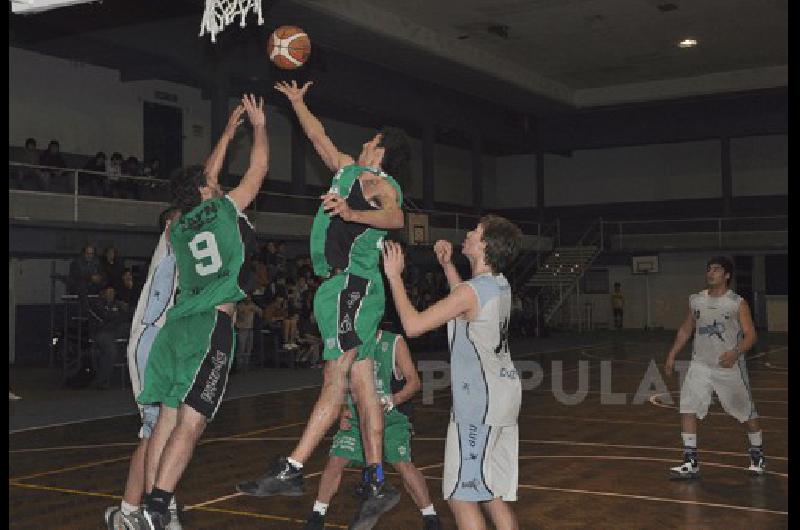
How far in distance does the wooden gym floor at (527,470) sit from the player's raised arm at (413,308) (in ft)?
5.99

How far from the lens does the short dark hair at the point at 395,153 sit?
195 inches

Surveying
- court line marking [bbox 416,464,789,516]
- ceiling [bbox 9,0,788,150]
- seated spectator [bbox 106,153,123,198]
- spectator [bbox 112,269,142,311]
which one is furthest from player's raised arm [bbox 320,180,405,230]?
seated spectator [bbox 106,153,123,198]

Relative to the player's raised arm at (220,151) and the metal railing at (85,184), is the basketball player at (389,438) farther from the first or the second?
the metal railing at (85,184)

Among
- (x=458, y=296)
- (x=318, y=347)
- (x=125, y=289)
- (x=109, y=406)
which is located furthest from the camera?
(x=318, y=347)

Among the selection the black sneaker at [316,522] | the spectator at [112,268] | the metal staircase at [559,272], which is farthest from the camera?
the metal staircase at [559,272]

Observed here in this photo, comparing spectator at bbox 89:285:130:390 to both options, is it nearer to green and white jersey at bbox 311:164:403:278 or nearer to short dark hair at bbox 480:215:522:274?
green and white jersey at bbox 311:164:403:278

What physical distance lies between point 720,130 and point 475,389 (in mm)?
24982

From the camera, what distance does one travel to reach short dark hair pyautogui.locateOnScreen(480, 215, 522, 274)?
162 inches

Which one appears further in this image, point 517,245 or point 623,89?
point 623,89

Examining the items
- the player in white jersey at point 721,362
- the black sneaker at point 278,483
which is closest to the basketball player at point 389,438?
the black sneaker at point 278,483

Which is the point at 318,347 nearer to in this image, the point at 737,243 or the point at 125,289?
the point at 125,289

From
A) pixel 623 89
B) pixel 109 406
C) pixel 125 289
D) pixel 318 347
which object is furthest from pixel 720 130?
pixel 109 406

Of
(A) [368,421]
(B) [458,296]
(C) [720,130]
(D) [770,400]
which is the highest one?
(C) [720,130]

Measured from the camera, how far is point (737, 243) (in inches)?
1042
